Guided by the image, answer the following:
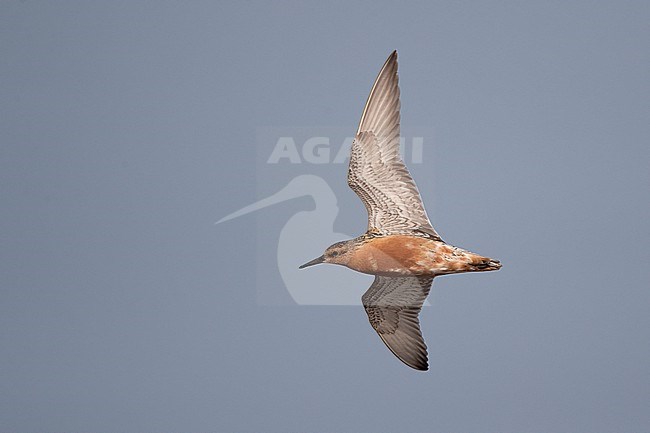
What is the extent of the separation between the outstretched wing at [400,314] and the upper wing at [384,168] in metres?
0.36

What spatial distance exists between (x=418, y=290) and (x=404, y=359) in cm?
37

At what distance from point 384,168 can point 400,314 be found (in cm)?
79

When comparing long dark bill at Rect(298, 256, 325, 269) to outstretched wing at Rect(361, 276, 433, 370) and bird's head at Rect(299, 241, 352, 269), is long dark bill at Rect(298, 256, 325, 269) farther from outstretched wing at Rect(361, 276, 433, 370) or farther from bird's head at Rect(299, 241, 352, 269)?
outstretched wing at Rect(361, 276, 433, 370)

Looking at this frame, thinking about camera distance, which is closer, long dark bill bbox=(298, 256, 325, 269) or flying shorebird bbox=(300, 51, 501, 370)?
flying shorebird bbox=(300, 51, 501, 370)

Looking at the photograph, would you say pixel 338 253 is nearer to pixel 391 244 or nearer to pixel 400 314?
pixel 391 244

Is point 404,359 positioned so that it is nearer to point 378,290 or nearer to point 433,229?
point 378,290

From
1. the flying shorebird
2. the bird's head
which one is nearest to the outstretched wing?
the flying shorebird

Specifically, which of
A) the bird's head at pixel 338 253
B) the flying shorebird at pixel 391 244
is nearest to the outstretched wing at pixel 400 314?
the flying shorebird at pixel 391 244

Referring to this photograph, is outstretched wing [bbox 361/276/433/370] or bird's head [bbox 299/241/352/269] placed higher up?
bird's head [bbox 299/241/352/269]

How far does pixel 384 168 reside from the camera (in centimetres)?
356

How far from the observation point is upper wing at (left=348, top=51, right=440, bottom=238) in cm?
351

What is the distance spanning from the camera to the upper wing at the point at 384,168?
11.5 feet

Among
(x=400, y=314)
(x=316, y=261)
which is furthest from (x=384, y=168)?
(x=400, y=314)

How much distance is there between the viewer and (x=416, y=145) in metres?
3.71
